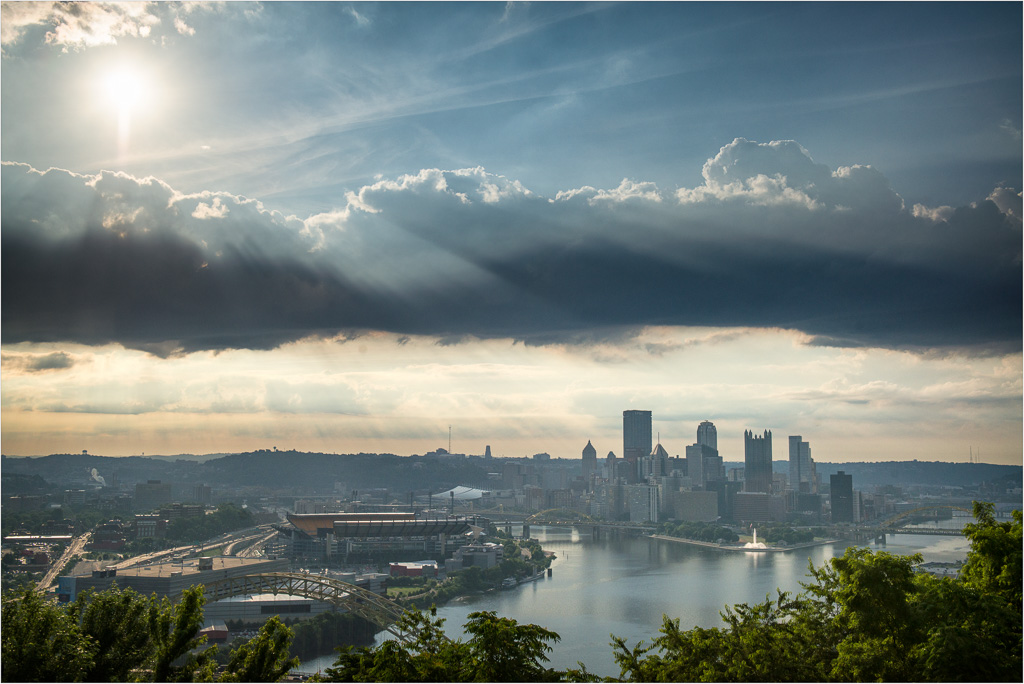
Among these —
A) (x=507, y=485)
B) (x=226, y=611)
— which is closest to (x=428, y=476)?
(x=507, y=485)

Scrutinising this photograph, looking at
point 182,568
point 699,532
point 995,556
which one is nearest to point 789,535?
point 699,532

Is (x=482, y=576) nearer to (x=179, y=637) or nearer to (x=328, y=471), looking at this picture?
(x=179, y=637)

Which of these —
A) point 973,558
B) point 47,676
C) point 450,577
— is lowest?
point 450,577

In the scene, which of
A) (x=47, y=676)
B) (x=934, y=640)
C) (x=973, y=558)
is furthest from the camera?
(x=973, y=558)

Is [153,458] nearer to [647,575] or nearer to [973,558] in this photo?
[647,575]

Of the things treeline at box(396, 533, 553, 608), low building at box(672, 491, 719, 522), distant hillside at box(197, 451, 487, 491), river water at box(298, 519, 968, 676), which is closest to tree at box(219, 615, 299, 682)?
river water at box(298, 519, 968, 676)

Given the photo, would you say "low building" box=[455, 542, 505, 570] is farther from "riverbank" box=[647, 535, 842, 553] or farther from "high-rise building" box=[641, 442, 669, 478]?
"high-rise building" box=[641, 442, 669, 478]
